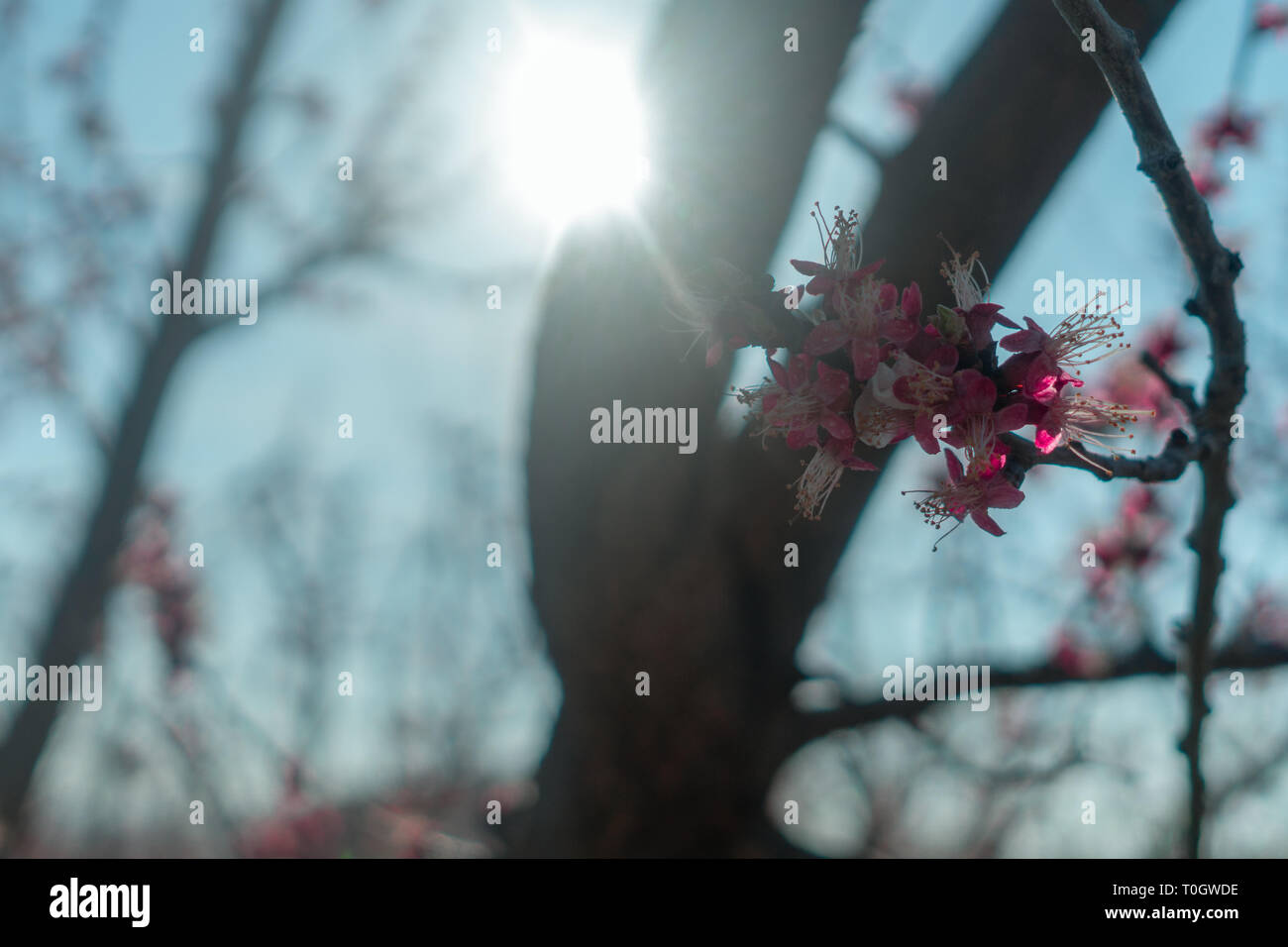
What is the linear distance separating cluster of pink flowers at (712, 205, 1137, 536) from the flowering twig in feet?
0.81

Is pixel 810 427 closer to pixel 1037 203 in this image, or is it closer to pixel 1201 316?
pixel 1201 316

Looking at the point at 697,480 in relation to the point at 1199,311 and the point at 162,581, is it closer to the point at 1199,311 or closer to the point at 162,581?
the point at 1199,311

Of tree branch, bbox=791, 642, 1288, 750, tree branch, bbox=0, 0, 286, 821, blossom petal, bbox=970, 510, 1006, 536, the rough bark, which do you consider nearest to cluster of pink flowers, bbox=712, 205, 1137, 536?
blossom petal, bbox=970, 510, 1006, 536

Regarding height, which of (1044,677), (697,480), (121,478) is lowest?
(1044,677)

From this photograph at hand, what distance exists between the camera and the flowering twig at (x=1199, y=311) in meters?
1.03

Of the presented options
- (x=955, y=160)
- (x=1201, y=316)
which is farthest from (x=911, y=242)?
(x=1201, y=316)

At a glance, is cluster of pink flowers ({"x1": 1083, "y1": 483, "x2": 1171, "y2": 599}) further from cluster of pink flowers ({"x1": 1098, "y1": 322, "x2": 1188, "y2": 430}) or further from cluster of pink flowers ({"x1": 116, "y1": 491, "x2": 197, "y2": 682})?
cluster of pink flowers ({"x1": 116, "y1": 491, "x2": 197, "y2": 682})

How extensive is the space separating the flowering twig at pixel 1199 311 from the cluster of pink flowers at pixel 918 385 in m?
0.25

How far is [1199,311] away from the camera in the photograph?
1.20m

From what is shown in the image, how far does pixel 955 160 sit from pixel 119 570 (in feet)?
16.0

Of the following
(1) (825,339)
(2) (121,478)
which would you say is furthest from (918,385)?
(2) (121,478)

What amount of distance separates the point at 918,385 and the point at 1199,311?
0.55 meters

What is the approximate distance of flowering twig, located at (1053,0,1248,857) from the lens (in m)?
1.03
